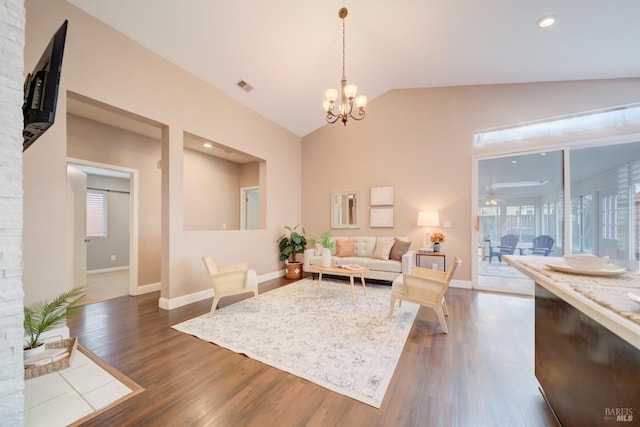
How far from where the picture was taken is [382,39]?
11.9 ft

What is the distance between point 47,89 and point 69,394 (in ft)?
6.73

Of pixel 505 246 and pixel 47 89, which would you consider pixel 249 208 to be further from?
pixel 505 246

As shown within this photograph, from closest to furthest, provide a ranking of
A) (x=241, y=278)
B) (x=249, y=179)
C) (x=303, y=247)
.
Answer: (x=241, y=278), (x=303, y=247), (x=249, y=179)

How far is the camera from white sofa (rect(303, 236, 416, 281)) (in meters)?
4.39

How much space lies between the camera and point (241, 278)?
10.9ft

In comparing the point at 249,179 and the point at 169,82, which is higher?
the point at 169,82

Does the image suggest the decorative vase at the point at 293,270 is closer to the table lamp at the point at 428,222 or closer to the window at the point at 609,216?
the table lamp at the point at 428,222

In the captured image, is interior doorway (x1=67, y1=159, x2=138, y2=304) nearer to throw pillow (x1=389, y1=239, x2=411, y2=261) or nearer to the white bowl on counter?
throw pillow (x1=389, y1=239, x2=411, y2=261)

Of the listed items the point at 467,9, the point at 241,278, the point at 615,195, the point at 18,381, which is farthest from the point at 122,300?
the point at 615,195

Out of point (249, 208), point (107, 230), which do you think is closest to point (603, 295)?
point (249, 208)

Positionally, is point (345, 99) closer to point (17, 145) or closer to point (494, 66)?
point (494, 66)

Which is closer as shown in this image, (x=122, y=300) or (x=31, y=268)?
(x=31, y=268)

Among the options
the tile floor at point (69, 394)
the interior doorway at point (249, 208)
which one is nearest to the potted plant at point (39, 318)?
the tile floor at point (69, 394)

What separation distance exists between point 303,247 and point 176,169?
3.01 meters
